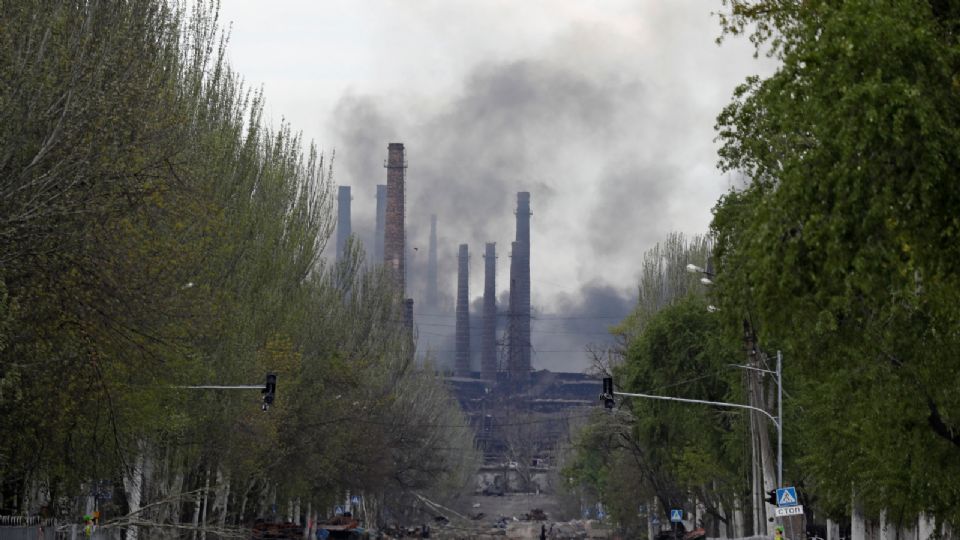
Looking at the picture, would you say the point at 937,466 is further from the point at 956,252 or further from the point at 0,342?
the point at 0,342

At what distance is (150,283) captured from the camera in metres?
28.6

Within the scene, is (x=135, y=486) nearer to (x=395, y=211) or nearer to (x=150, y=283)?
(x=150, y=283)

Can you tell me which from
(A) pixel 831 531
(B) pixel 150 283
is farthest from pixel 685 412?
(B) pixel 150 283

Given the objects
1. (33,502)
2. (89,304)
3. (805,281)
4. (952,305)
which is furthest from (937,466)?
(33,502)

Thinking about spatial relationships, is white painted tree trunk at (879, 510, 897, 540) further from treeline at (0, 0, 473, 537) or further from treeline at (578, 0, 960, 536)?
treeline at (0, 0, 473, 537)

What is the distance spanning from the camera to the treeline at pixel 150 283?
24.8 metres

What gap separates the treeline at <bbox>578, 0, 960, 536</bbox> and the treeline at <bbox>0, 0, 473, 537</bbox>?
11.2 metres

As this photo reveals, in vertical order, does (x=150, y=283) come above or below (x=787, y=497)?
above

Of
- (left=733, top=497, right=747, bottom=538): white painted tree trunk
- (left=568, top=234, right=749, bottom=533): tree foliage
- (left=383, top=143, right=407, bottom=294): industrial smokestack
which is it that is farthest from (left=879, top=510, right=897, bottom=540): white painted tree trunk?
(left=383, top=143, right=407, bottom=294): industrial smokestack

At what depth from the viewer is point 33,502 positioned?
42.6m

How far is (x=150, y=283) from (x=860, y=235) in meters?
15.5

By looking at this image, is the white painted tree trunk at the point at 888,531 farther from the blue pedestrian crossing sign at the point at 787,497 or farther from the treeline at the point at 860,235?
the blue pedestrian crossing sign at the point at 787,497

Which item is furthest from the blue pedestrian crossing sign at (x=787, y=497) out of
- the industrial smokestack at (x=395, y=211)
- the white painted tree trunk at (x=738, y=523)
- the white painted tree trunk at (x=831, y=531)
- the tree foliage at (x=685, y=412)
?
the industrial smokestack at (x=395, y=211)

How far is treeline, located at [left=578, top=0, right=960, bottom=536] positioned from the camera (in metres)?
17.6
